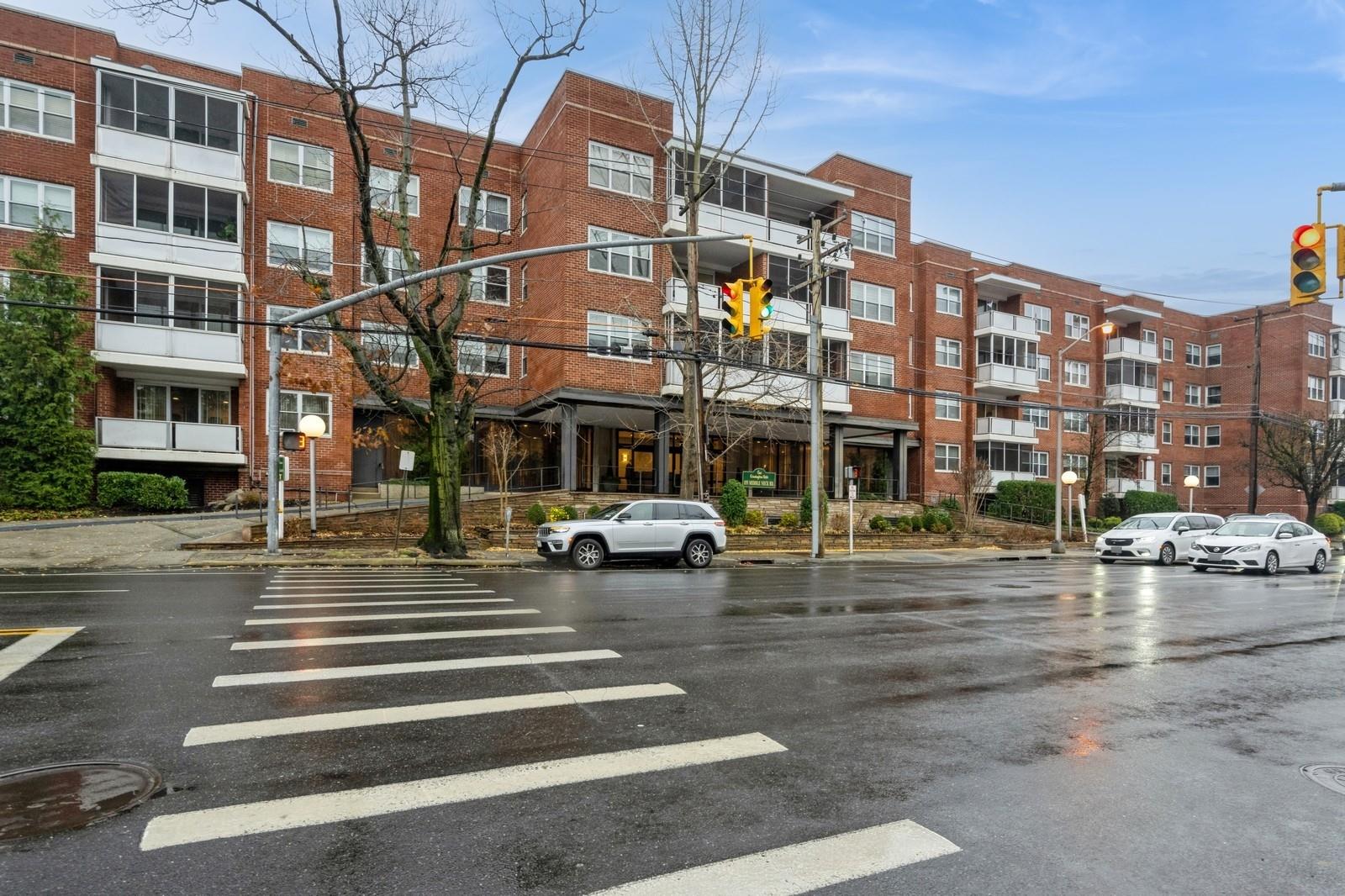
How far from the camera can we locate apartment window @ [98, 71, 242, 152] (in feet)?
83.9

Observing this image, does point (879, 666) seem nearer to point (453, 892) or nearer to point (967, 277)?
point (453, 892)

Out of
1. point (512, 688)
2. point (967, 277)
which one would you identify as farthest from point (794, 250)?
point (512, 688)

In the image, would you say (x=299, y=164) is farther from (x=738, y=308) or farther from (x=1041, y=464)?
(x=1041, y=464)

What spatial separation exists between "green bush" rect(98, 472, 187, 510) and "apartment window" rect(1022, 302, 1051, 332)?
4547 centimetres

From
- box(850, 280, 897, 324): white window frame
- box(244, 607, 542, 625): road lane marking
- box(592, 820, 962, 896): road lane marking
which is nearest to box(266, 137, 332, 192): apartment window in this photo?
box(850, 280, 897, 324): white window frame

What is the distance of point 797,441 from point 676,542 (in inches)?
818

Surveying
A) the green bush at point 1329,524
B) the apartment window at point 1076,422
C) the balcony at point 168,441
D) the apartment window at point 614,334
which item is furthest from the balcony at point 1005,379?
the balcony at point 168,441

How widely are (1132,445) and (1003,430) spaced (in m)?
11.9

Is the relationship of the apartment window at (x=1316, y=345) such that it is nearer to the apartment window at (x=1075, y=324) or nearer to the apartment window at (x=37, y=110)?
the apartment window at (x=1075, y=324)

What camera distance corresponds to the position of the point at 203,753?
184 inches

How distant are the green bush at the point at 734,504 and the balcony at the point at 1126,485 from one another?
32.5 metres

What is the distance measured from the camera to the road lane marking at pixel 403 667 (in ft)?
21.0

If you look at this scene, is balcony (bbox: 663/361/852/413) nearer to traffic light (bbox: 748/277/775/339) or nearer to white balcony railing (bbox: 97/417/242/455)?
traffic light (bbox: 748/277/775/339)

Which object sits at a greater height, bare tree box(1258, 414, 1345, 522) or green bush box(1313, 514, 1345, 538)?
bare tree box(1258, 414, 1345, 522)
